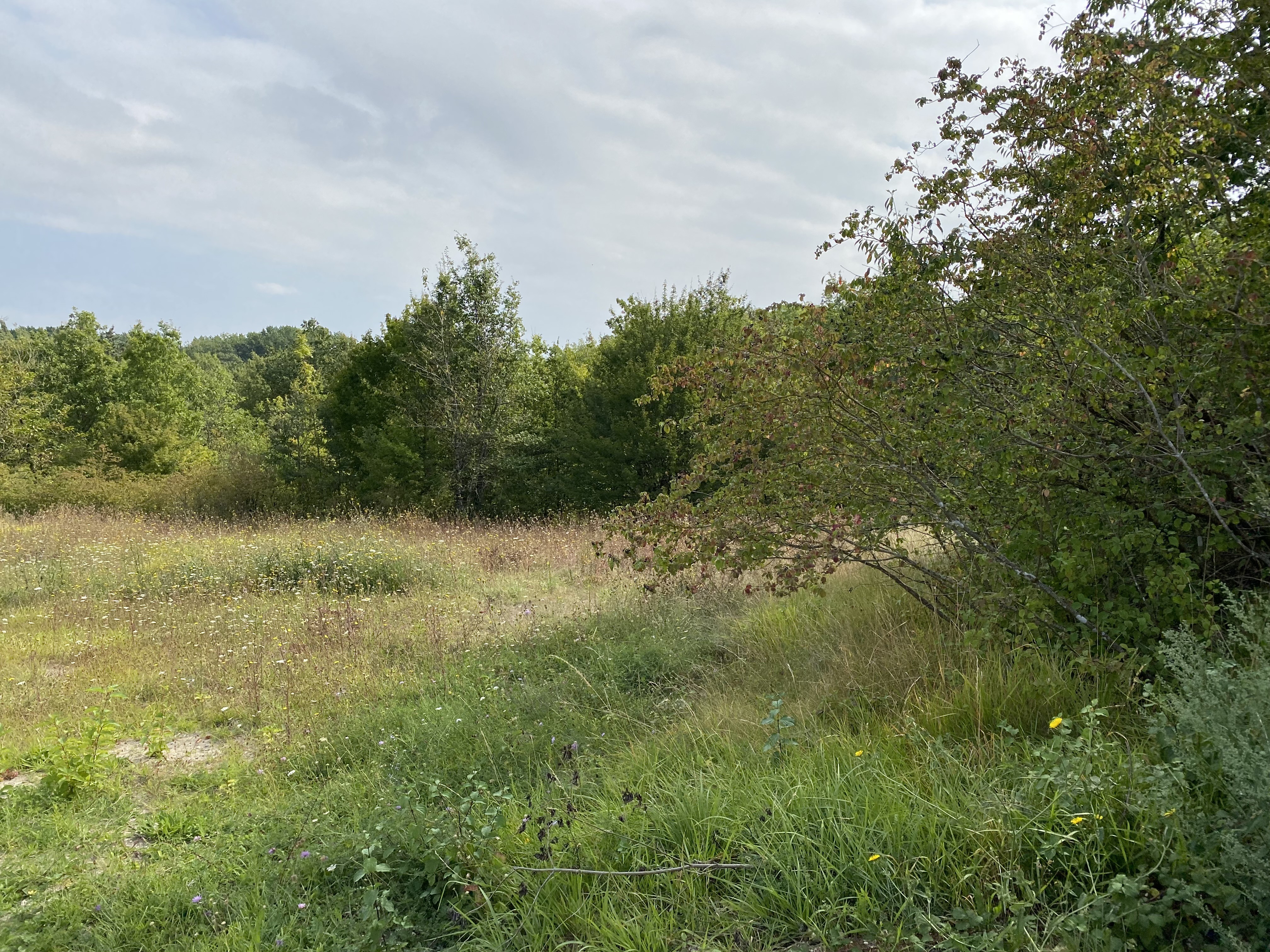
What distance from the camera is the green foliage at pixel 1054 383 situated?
321cm

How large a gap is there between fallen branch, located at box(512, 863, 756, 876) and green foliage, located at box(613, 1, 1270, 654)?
6.04 feet

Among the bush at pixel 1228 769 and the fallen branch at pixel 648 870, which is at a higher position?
the bush at pixel 1228 769

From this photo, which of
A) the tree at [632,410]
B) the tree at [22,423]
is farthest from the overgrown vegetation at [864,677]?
the tree at [22,423]

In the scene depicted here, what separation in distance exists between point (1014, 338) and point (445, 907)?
159 inches

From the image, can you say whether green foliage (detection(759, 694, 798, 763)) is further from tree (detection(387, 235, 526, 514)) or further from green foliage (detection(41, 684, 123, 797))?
tree (detection(387, 235, 526, 514))

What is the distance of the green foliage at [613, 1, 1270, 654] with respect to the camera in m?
3.21

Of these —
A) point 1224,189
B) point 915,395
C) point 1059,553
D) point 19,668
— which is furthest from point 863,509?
point 19,668

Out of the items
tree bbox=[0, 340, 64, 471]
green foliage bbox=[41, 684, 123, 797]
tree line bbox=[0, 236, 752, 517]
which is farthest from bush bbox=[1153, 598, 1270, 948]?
tree bbox=[0, 340, 64, 471]

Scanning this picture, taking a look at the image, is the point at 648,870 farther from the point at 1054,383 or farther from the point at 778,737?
the point at 1054,383

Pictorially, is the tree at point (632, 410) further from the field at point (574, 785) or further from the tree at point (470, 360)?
the field at point (574, 785)

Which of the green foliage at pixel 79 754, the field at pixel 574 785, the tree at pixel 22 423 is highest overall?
the tree at pixel 22 423

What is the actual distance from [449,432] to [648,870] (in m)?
17.4

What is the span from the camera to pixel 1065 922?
1.92 m

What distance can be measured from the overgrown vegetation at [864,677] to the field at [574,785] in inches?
0.9
